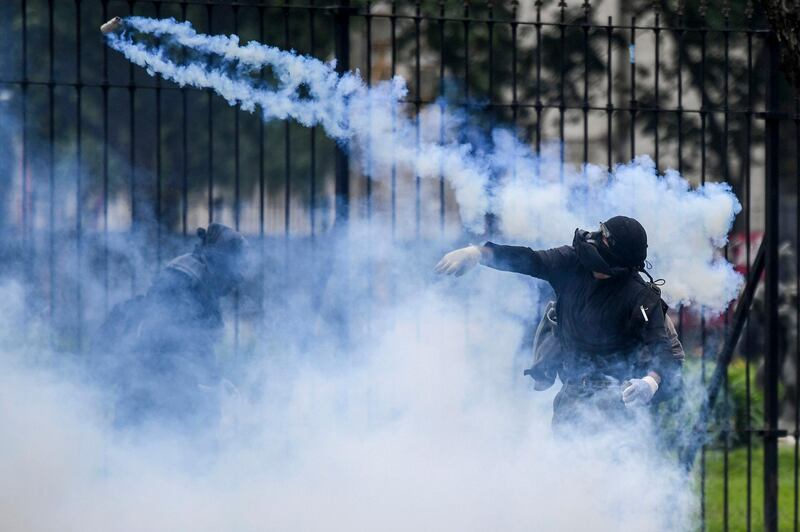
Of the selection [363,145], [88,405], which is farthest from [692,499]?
[88,405]

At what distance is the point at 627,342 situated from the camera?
20.0 ft

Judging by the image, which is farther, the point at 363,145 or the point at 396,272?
the point at 396,272

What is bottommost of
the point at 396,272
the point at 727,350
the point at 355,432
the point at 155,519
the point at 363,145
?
the point at 155,519

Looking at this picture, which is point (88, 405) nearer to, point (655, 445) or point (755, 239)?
point (655, 445)

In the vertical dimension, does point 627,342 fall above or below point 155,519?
above

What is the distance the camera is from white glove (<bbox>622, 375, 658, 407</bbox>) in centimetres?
570

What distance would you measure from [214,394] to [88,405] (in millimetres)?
678

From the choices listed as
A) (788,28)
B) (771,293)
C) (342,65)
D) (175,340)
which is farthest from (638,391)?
(175,340)

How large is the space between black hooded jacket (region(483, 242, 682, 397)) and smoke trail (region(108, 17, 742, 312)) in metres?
0.50

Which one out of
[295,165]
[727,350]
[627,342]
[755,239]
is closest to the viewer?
[627,342]

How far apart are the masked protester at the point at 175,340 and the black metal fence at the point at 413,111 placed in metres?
0.19

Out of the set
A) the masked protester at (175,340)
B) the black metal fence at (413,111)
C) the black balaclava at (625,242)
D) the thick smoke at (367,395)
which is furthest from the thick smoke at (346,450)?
the black balaclava at (625,242)

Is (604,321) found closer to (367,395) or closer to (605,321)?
(605,321)

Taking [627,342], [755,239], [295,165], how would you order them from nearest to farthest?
[627,342], [295,165], [755,239]
